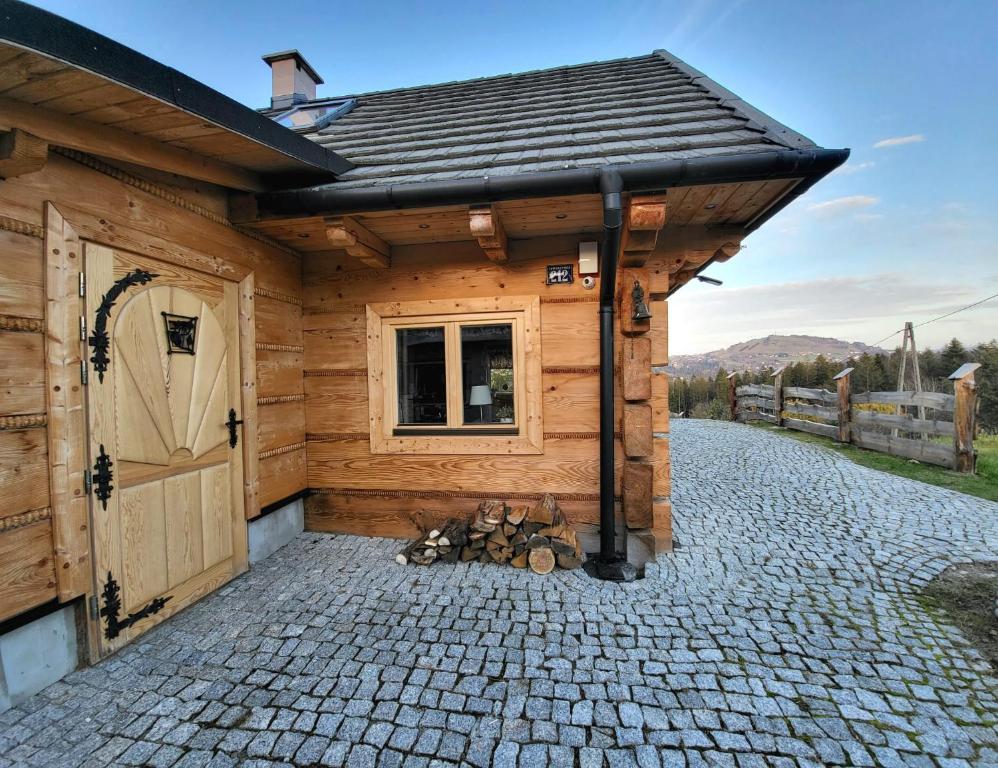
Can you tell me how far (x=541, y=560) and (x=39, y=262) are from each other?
11.8 feet

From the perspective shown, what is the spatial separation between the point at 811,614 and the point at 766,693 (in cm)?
98

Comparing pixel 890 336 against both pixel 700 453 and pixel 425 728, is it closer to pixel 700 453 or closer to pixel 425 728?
pixel 700 453

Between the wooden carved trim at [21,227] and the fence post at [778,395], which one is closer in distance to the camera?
the wooden carved trim at [21,227]

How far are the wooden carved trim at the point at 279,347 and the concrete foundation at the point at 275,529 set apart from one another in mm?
1463

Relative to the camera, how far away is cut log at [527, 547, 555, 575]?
3.18 metres

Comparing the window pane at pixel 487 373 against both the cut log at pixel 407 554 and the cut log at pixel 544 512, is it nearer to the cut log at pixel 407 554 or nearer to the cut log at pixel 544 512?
the cut log at pixel 544 512

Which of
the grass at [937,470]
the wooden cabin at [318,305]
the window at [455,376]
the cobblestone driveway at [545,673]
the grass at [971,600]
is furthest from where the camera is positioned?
the grass at [937,470]

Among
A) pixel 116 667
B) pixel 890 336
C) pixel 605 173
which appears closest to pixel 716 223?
pixel 605 173

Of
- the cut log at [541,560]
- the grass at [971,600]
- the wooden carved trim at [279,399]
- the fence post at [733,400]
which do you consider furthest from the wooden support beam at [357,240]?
the fence post at [733,400]

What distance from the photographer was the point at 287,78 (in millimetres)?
5801

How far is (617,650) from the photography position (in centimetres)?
227

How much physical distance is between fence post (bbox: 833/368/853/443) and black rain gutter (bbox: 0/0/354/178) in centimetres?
1022

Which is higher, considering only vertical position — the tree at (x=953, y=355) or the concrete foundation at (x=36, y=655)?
the tree at (x=953, y=355)

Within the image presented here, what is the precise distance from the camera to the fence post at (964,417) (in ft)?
18.5
